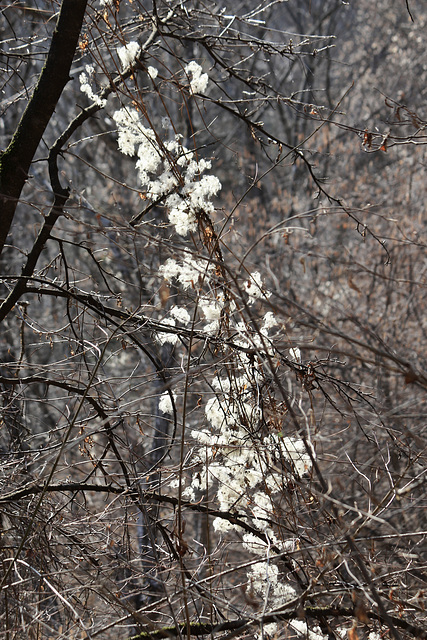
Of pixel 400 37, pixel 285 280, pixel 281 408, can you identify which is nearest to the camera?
pixel 281 408

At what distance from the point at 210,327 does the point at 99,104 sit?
1.30m

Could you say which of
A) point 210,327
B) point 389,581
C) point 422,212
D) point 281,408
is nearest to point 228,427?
point 281,408

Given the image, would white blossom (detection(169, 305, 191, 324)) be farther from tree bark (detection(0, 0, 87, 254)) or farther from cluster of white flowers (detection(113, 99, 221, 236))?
tree bark (detection(0, 0, 87, 254))

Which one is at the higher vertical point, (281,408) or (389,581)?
(281,408)

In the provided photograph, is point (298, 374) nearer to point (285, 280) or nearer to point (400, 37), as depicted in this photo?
point (285, 280)

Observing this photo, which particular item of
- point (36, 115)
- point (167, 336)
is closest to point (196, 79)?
point (36, 115)

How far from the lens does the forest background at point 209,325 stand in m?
2.50

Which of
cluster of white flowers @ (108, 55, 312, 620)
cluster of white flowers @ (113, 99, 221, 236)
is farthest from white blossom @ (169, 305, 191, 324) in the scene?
cluster of white flowers @ (113, 99, 221, 236)

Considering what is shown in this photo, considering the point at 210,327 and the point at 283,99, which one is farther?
the point at 283,99

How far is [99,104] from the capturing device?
3467mm

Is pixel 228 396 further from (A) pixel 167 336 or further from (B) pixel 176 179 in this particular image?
(B) pixel 176 179

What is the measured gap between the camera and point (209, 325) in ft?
10.8

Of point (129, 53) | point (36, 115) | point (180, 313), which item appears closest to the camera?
point (36, 115)

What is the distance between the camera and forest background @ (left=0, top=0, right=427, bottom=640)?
250 cm
